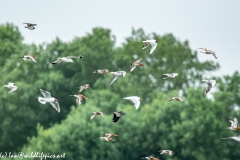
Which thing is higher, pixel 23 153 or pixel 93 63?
pixel 93 63

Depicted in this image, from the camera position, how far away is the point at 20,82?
9744 cm

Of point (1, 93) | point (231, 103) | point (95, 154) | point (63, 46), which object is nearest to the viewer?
point (95, 154)

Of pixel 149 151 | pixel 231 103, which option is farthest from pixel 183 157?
pixel 231 103

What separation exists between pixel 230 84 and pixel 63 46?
59.6 ft

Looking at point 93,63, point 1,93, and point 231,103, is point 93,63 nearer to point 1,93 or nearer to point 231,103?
point 1,93

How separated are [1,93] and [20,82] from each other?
2145 mm

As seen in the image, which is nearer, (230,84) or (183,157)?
(183,157)

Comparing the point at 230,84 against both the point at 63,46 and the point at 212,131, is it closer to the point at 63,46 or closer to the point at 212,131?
the point at 212,131

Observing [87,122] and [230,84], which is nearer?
[87,122]

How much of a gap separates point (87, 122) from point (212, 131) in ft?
27.1

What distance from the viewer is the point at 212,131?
84.6 metres

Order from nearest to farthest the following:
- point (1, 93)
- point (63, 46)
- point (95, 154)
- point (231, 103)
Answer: point (95, 154), point (231, 103), point (1, 93), point (63, 46)

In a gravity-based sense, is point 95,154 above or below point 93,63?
below

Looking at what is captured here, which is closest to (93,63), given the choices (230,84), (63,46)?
(63,46)
